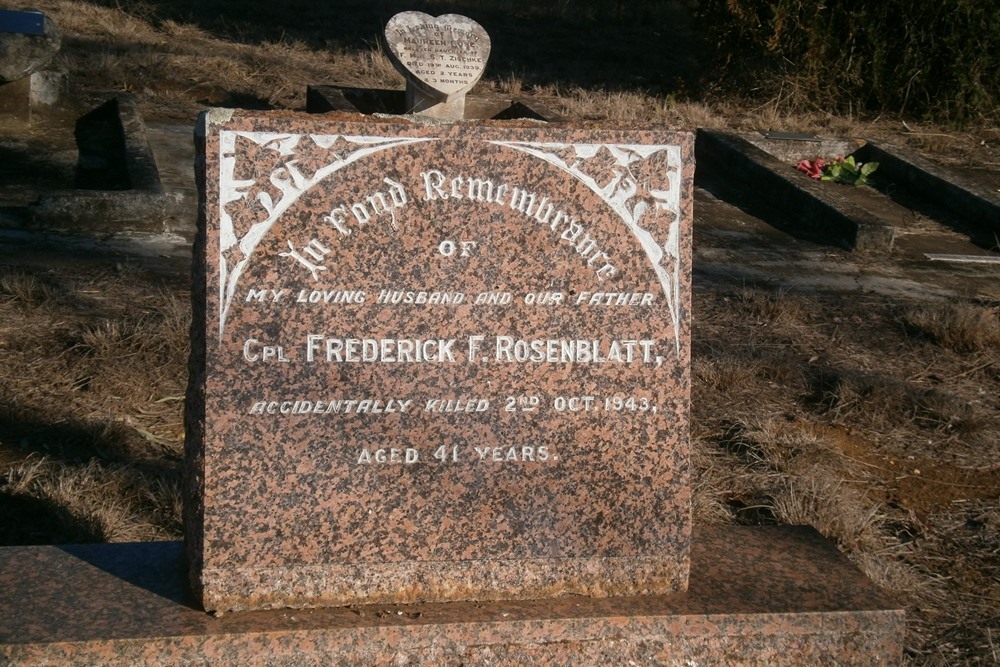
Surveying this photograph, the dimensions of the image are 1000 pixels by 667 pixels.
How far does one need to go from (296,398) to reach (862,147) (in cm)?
828

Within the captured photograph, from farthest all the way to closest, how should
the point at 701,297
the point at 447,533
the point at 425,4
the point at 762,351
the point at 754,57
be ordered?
1. the point at 425,4
2. the point at 754,57
3. the point at 701,297
4. the point at 762,351
5. the point at 447,533

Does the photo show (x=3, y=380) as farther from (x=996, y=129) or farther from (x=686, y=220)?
(x=996, y=129)

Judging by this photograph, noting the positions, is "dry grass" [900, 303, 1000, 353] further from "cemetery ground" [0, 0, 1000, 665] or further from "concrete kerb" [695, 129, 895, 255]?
"concrete kerb" [695, 129, 895, 255]

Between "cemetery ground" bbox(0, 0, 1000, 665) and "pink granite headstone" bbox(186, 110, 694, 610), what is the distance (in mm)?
1102

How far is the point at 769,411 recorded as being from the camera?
4754 millimetres

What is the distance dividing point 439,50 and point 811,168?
3152 millimetres

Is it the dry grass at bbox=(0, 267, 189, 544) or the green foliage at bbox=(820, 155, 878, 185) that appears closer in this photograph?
the dry grass at bbox=(0, 267, 189, 544)

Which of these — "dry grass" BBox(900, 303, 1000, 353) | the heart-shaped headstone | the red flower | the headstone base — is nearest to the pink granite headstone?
"dry grass" BBox(900, 303, 1000, 353)

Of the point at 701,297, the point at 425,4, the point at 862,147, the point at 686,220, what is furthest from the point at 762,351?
the point at 425,4

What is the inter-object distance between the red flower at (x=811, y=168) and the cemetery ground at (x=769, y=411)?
1615 millimetres

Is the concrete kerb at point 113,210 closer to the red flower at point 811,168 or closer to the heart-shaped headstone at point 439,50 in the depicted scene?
the heart-shaped headstone at point 439,50

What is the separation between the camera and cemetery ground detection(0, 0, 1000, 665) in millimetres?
3674

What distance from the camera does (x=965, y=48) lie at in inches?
435

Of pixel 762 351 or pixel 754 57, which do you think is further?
pixel 754 57
